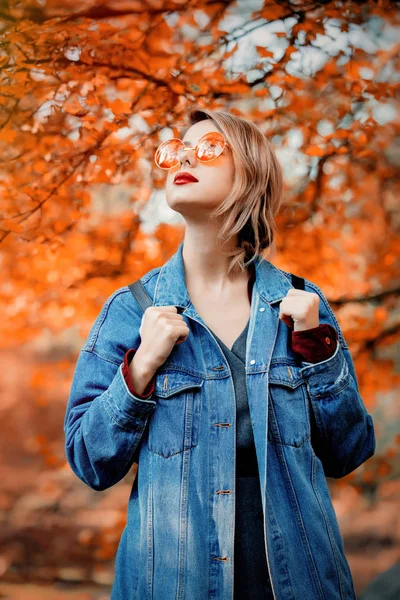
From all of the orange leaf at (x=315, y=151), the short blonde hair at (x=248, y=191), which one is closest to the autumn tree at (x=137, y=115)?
the orange leaf at (x=315, y=151)

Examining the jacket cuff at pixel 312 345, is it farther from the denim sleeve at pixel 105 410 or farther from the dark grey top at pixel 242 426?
the denim sleeve at pixel 105 410

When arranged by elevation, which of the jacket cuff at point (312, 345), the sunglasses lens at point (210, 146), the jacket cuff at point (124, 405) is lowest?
the jacket cuff at point (124, 405)

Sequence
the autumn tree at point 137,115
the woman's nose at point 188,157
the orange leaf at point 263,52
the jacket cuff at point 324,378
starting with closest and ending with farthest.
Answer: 1. the jacket cuff at point 324,378
2. the woman's nose at point 188,157
3. the autumn tree at point 137,115
4. the orange leaf at point 263,52

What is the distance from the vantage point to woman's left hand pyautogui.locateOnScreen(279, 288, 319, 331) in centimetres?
157

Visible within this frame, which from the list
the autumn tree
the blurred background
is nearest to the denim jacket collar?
the autumn tree

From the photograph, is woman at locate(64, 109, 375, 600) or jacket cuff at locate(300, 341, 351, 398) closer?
woman at locate(64, 109, 375, 600)

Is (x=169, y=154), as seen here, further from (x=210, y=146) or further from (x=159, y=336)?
(x=159, y=336)

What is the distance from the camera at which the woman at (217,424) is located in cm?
144

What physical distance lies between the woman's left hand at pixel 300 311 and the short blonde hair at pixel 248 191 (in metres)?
0.25

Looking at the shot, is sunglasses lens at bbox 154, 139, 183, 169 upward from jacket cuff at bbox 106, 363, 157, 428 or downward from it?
upward

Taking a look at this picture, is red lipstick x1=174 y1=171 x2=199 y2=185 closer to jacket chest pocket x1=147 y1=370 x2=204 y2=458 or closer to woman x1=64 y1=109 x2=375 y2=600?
woman x1=64 y1=109 x2=375 y2=600

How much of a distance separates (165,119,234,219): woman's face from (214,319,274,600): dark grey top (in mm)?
500

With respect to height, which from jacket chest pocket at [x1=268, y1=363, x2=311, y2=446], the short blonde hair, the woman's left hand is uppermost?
the short blonde hair

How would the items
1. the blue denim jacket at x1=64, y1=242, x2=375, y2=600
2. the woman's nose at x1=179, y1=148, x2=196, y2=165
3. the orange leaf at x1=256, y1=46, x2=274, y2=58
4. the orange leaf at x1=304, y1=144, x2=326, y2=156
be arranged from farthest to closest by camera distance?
the orange leaf at x1=304, y1=144, x2=326, y2=156, the orange leaf at x1=256, y1=46, x2=274, y2=58, the woman's nose at x1=179, y1=148, x2=196, y2=165, the blue denim jacket at x1=64, y1=242, x2=375, y2=600
